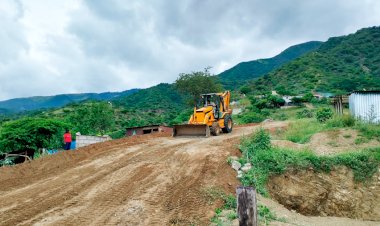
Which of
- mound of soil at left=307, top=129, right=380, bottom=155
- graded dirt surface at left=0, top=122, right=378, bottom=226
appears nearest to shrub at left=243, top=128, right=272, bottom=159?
graded dirt surface at left=0, top=122, right=378, bottom=226

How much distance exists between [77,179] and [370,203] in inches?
360

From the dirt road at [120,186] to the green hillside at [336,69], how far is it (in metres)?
40.6

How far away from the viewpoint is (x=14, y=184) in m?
10.5

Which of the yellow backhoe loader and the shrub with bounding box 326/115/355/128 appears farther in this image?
the yellow backhoe loader

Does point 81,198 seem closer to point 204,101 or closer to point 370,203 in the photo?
point 370,203

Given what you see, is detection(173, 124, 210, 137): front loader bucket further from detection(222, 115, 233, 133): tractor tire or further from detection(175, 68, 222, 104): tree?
detection(175, 68, 222, 104): tree

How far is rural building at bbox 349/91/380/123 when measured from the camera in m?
17.4

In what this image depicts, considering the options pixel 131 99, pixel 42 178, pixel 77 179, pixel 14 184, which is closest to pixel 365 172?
pixel 77 179

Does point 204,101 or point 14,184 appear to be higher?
point 204,101

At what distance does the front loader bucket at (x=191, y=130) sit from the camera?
1669cm

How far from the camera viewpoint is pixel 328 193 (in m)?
10.8

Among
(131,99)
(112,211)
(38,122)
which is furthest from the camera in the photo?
(131,99)

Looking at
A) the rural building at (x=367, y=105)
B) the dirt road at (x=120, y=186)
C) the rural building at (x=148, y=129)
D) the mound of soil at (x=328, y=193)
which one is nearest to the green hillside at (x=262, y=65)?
the rural building at (x=148, y=129)

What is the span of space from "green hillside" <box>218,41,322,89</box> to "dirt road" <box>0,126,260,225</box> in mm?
83856
